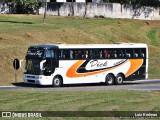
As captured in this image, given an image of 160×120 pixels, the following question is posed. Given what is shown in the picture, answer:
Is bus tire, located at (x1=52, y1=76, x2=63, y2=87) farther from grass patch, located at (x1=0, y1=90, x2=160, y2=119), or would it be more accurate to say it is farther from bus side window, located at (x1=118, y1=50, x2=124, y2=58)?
grass patch, located at (x1=0, y1=90, x2=160, y2=119)

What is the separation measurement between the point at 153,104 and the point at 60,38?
109ft

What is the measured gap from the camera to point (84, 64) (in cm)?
4044

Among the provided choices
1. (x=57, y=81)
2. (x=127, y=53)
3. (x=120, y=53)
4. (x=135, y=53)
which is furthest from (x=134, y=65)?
(x=57, y=81)

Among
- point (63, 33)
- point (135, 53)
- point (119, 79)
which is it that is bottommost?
point (119, 79)

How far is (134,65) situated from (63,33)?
17.2 metres

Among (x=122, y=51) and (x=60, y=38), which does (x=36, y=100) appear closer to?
(x=122, y=51)

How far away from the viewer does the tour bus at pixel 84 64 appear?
38688 millimetres

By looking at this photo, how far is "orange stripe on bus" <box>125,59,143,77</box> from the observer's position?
42.6 metres

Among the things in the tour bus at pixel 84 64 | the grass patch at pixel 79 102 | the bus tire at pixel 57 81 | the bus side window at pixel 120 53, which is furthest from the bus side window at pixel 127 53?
the grass patch at pixel 79 102

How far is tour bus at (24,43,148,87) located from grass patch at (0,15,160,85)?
12.7ft

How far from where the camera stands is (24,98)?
86.2ft

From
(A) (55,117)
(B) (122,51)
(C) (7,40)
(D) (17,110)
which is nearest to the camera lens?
(A) (55,117)

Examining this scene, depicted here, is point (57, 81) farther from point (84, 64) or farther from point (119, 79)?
point (119, 79)

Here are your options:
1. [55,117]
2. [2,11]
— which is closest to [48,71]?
[55,117]
